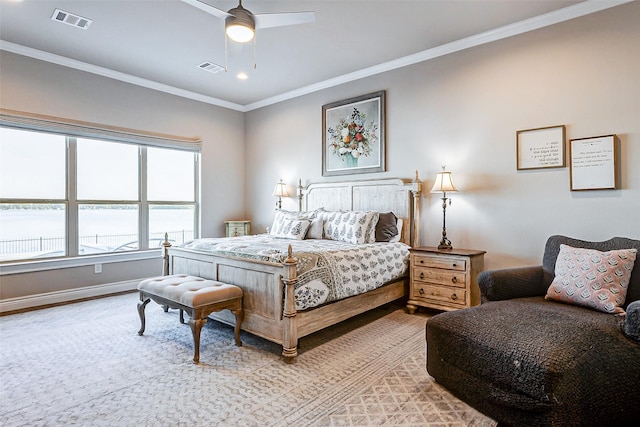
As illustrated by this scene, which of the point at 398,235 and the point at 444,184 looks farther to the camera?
the point at 398,235

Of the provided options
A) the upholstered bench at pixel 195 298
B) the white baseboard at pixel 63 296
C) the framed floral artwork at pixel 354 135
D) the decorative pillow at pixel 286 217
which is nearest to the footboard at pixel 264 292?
the upholstered bench at pixel 195 298

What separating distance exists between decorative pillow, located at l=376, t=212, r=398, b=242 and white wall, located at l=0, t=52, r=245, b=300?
315 cm

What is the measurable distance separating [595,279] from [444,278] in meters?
1.34

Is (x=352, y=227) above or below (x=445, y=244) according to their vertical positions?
above

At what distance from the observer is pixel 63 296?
14.4 ft

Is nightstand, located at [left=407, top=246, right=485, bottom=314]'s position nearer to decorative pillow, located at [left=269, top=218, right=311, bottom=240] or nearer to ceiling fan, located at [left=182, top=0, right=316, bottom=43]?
decorative pillow, located at [left=269, top=218, right=311, bottom=240]

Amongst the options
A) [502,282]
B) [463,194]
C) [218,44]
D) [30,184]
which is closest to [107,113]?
[30,184]

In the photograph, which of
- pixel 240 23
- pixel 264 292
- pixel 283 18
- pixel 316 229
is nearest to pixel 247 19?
pixel 240 23

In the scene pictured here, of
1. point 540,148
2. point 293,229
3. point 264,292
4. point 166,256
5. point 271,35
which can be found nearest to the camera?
point 264,292

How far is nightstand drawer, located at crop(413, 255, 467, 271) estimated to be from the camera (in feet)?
11.2

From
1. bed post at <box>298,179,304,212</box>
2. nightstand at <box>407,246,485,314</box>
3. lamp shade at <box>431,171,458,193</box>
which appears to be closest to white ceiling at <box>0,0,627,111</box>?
lamp shade at <box>431,171,458,193</box>

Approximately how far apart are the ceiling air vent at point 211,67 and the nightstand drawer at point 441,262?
350 centimetres

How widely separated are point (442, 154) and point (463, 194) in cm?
54

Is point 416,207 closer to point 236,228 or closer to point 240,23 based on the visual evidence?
point 240,23
